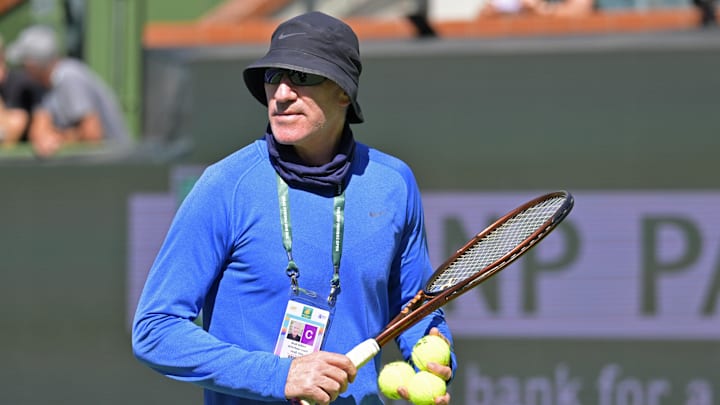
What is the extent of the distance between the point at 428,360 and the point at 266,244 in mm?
470

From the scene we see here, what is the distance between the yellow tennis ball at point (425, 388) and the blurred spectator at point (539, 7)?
3.51 meters

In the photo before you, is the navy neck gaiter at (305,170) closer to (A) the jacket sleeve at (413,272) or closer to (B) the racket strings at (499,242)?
(A) the jacket sleeve at (413,272)

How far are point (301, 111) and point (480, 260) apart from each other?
650 millimetres

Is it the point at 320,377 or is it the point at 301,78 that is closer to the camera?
the point at 320,377

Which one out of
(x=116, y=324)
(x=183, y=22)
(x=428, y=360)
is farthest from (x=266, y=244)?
(x=183, y=22)

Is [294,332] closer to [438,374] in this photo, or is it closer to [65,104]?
[438,374]

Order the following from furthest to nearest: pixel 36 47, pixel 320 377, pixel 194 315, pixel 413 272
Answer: pixel 36 47, pixel 413 272, pixel 194 315, pixel 320 377

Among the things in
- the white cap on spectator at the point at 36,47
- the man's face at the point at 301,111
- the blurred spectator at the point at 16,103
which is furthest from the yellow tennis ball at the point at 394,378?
the white cap on spectator at the point at 36,47

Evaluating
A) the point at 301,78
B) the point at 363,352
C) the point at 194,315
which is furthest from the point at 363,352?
the point at 301,78

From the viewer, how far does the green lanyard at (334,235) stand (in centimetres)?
275

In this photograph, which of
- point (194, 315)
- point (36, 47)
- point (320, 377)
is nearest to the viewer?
point (320, 377)

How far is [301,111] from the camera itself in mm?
2803

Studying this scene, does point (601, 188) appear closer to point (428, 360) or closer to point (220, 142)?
point (220, 142)

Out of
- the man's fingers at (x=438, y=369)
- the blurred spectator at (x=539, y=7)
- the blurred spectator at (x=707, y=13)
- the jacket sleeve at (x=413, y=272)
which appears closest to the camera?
the man's fingers at (x=438, y=369)
